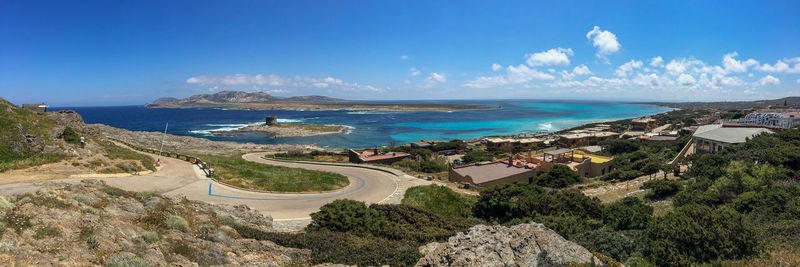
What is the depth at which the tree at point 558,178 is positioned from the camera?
23078 mm

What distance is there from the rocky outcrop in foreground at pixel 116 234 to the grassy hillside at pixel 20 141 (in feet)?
26.0

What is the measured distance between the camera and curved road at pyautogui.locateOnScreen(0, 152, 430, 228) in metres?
14.6

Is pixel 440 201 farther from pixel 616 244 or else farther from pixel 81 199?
pixel 81 199

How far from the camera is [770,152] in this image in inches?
754

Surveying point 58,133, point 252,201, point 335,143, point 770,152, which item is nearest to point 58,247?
point 252,201

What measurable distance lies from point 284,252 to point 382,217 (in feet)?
13.5

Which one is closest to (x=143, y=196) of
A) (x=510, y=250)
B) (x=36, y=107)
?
(x=510, y=250)

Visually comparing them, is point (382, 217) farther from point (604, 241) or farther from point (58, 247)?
point (58, 247)

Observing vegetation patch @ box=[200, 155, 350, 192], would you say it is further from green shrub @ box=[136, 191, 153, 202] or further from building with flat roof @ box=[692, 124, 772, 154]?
building with flat roof @ box=[692, 124, 772, 154]

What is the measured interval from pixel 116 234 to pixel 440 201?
1253cm

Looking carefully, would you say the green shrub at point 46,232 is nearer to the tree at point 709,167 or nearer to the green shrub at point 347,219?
the green shrub at point 347,219

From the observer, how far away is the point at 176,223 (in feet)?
28.1

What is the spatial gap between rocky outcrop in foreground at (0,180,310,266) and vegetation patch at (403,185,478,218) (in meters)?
8.57

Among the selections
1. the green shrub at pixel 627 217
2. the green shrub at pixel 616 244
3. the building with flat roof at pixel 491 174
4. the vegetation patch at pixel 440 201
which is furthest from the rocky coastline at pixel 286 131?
the green shrub at pixel 616 244
